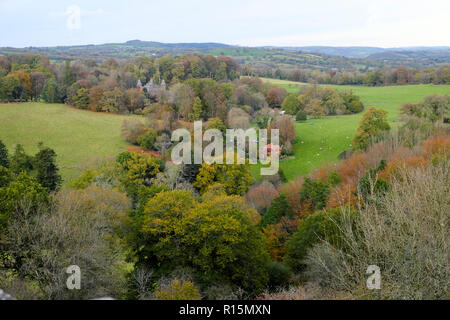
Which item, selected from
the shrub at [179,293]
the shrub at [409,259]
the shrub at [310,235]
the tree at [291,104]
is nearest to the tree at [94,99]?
the tree at [291,104]

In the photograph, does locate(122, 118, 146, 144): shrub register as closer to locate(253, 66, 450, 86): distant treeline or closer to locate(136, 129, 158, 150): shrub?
locate(136, 129, 158, 150): shrub

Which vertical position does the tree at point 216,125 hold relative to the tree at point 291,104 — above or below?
below

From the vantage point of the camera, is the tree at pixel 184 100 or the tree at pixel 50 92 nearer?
the tree at pixel 184 100

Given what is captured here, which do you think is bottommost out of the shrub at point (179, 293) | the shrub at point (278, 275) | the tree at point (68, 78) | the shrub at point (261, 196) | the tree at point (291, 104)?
the shrub at point (261, 196)

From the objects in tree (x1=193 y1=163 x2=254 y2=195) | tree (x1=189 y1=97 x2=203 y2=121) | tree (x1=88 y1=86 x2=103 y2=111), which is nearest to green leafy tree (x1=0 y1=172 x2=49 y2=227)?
tree (x1=193 y1=163 x2=254 y2=195)

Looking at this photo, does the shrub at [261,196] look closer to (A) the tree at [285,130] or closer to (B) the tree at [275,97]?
(A) the tree at [285,130]
